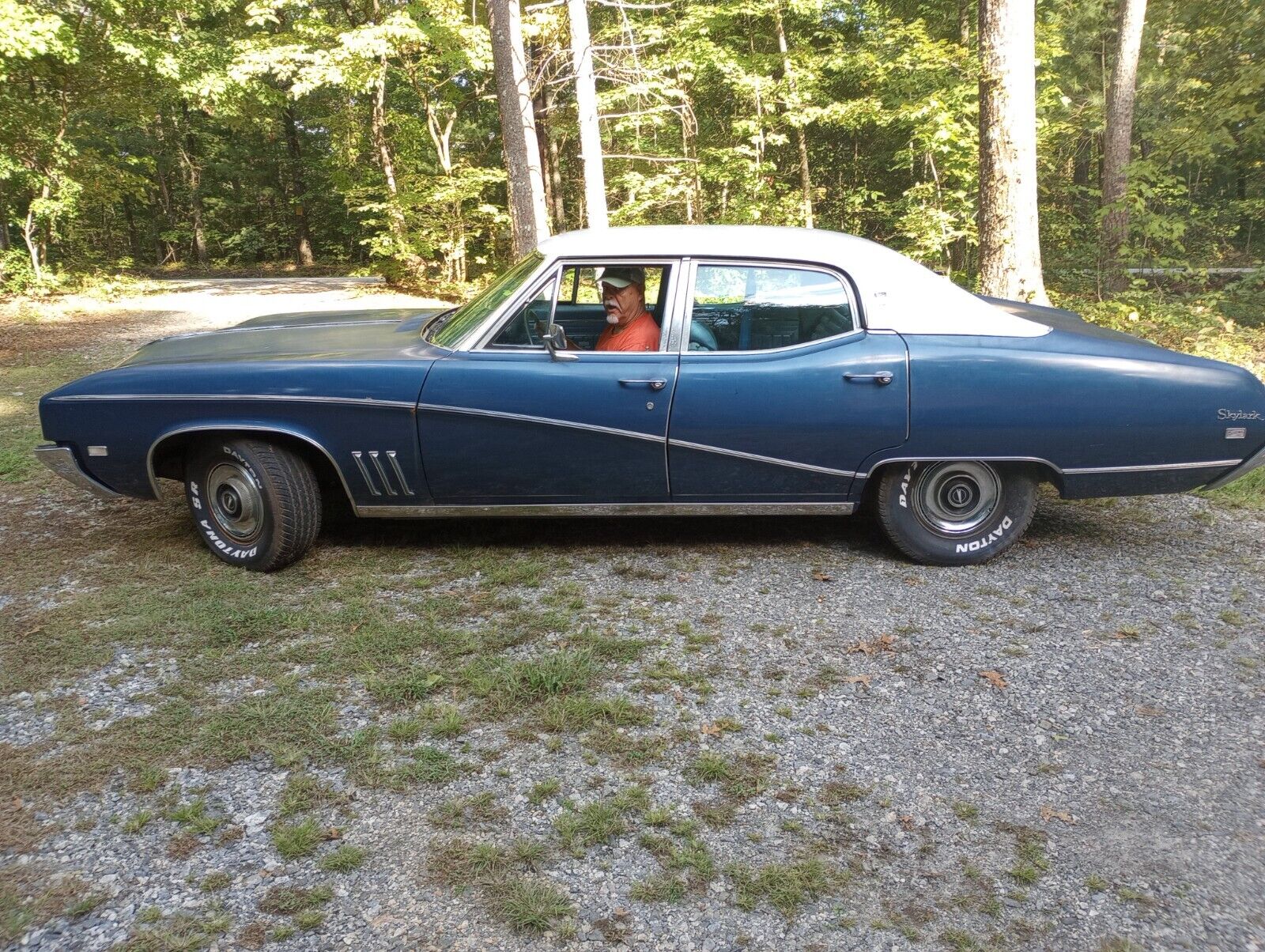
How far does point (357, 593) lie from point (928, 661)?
8.20ft

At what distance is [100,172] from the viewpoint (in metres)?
18.4

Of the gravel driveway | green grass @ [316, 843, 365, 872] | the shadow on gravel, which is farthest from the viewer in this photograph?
the shadow on gravel

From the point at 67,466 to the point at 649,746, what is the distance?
3.18m

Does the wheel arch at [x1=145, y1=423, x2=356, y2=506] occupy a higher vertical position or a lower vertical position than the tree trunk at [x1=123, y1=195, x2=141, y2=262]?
lower

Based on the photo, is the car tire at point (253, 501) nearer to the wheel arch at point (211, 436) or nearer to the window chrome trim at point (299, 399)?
the wheel arch at point (211, 436)

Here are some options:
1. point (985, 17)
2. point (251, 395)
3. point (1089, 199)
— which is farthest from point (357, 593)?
point (1089, 199)

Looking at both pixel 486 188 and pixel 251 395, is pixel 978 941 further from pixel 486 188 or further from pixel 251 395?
pixel 486 188

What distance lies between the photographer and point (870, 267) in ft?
13.8

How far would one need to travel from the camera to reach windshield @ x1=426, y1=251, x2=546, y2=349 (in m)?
4.32

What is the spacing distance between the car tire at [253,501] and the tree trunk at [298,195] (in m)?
28.9

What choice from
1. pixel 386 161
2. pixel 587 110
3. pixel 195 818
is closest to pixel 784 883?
pixel 195 818

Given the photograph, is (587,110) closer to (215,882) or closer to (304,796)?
(304,796)

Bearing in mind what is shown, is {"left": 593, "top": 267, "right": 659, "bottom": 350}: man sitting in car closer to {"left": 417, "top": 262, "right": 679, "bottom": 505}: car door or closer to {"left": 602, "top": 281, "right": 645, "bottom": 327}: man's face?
{"left": 602, "top": 281, "right": 645, "bottom": 327}: man's face

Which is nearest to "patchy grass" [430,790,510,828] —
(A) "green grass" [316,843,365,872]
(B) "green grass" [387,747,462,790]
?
(B) "green grass" [387,747,462,790]
